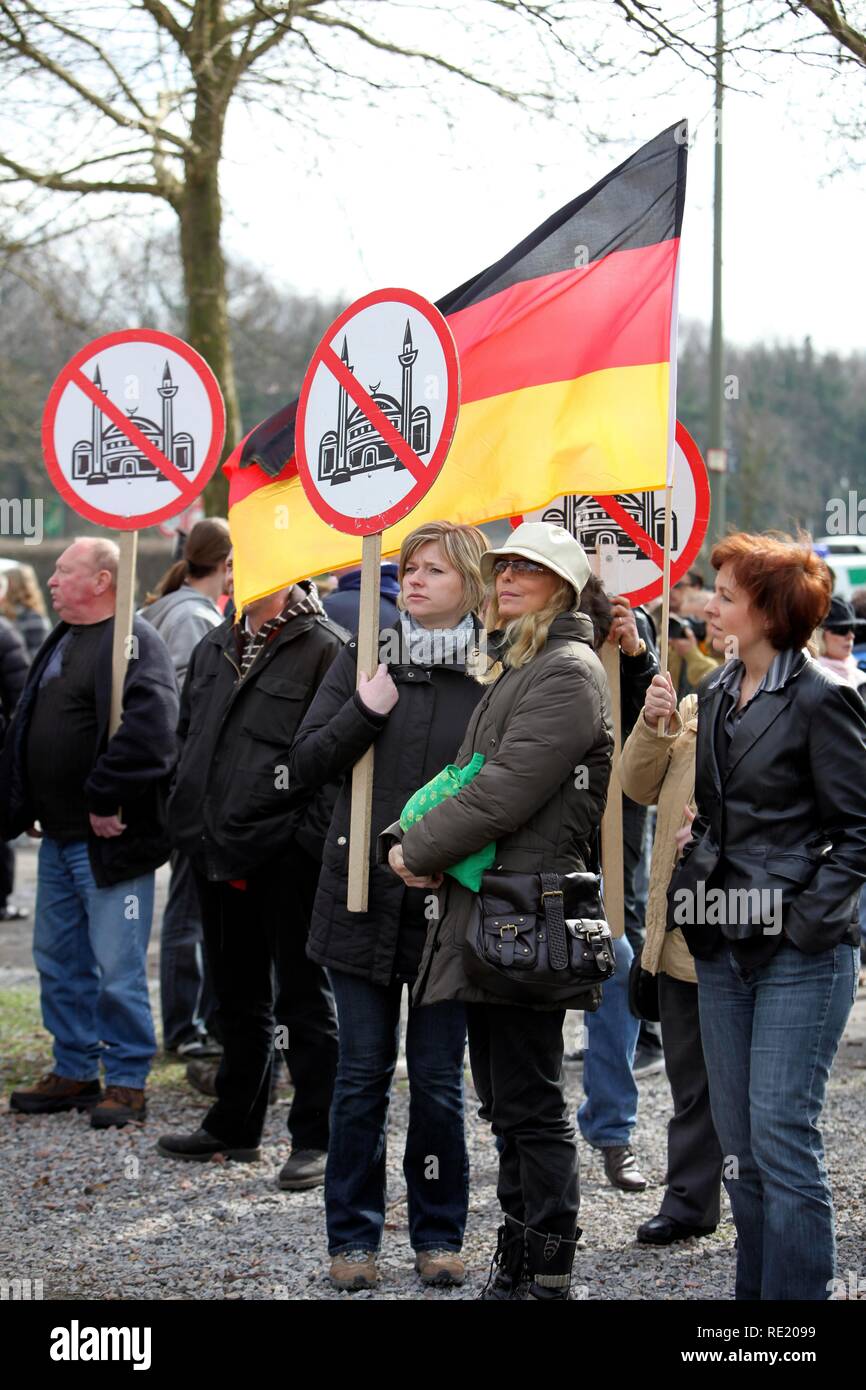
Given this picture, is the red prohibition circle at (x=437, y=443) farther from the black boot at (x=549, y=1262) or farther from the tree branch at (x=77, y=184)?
the tree branch at (x=77, y=184)

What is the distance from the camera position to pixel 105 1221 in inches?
201

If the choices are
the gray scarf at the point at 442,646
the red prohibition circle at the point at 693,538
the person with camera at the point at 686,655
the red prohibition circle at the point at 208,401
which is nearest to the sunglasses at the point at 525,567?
the gray scarf at the point at 442,646

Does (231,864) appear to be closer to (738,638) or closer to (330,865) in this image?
(330,865)

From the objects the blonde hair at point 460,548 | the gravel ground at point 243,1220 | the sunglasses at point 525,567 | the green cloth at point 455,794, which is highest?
the blonde hair at point 460,548

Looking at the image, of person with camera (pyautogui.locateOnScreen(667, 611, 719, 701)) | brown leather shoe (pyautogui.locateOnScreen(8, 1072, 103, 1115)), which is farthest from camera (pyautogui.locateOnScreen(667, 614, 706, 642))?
brown leather shoe (pyautogui.locateOnScreen(8, 1072, 103, 1115))

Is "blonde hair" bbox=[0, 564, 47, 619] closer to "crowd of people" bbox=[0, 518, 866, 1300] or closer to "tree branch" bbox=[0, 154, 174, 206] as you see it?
"tree branch" bbox=[0, 154, 174, 206]

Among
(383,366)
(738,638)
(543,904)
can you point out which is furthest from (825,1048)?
(383,366)

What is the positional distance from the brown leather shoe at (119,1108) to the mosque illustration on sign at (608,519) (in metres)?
2.74

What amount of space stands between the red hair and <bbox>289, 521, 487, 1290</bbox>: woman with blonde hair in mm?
948

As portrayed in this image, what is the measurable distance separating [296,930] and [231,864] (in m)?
0.34

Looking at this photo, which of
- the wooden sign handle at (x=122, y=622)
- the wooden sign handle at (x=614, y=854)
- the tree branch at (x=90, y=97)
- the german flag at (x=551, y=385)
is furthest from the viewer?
the tree branch at (x=90, y=97)

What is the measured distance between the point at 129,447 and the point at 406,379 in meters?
1.81

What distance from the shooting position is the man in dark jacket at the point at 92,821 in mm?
6098

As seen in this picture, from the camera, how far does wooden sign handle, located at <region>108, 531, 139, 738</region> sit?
19.6ft
